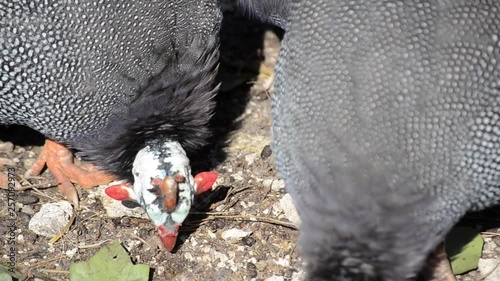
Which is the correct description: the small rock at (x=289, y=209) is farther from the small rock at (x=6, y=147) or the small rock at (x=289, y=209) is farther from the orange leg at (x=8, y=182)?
the small rock at (x=6, y=147)

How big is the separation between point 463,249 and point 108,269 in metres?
1.24

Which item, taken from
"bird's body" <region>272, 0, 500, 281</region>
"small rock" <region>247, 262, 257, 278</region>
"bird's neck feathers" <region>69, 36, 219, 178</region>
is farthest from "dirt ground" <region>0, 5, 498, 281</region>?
"bird's body" <region>272, 0, 500, 281</region>

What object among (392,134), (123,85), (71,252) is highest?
(392,134)

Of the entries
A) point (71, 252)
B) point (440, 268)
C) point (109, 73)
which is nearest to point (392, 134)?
point (440, 268)

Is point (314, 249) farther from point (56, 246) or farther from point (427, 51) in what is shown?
point (56, 246)

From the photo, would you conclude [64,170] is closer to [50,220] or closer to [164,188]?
[50,220]

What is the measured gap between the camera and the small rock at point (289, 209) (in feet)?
10.7

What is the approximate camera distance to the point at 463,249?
309cm

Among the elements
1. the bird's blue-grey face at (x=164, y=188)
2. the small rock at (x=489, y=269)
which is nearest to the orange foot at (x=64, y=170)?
the bird's blue-grey face at (x=164, y=188)

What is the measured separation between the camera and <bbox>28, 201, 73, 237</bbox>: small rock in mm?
3217

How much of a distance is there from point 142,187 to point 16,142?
0.87m

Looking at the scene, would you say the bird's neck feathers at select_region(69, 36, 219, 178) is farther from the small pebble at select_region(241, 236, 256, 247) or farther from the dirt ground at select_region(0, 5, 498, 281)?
the small pebble at select_region(241, 236, 256, 247)

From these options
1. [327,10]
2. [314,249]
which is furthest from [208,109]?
[314,249]

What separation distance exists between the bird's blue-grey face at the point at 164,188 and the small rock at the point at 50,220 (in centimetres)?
33
